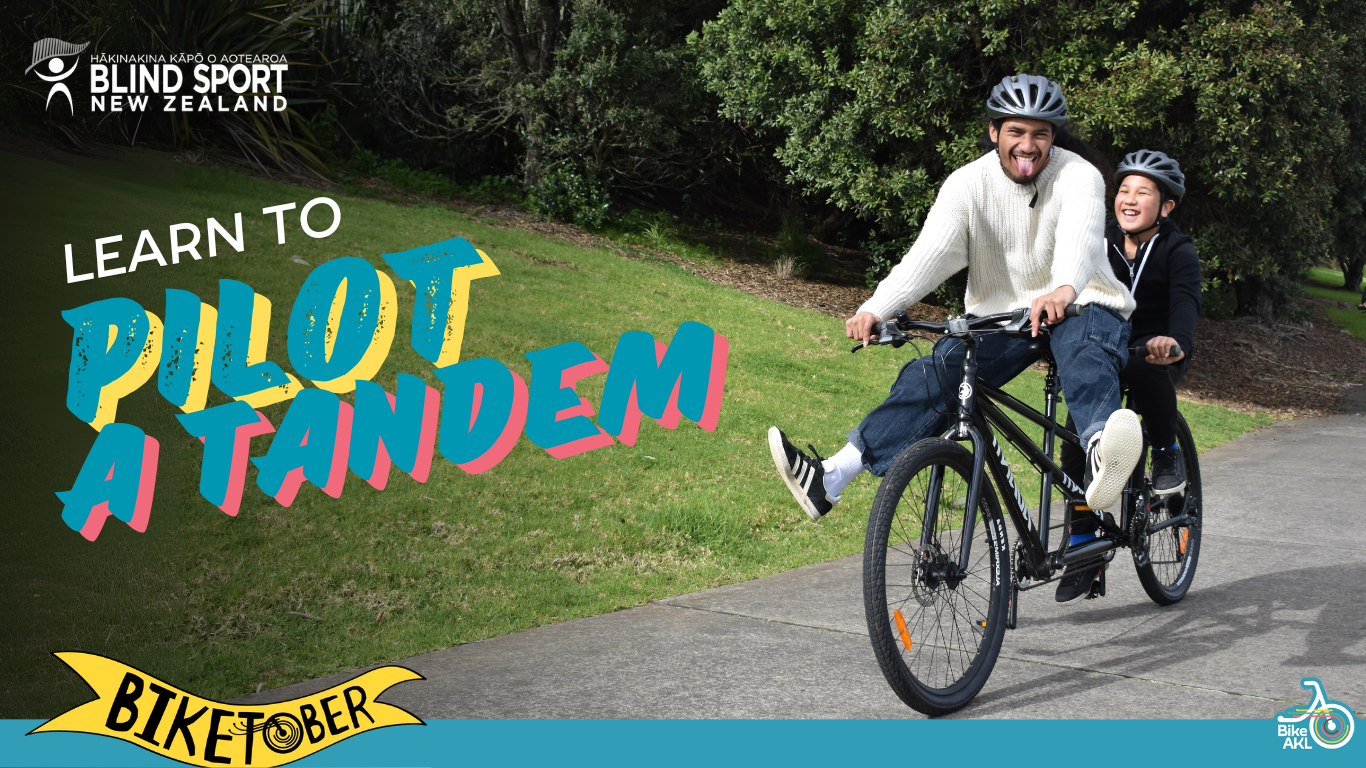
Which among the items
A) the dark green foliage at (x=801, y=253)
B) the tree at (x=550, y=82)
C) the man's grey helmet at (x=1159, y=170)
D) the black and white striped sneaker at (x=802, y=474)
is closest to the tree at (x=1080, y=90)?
the tree at (x=550, y=82)

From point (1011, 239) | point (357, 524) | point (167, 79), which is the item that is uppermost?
point (1011, 239)

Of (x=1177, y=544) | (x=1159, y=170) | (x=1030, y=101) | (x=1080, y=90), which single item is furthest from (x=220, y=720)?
(x=1080, y=90)

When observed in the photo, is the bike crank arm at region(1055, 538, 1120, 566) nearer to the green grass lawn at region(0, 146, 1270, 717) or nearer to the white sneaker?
the white sneaker

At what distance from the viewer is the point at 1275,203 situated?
14.6 meters

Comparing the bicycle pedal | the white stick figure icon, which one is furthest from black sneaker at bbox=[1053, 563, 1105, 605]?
the white stick figure icon

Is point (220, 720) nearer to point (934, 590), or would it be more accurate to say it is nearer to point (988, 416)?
point (934, 590)

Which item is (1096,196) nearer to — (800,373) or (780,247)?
(800,373)

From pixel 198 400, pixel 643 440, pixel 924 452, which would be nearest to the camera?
pixel 924 452

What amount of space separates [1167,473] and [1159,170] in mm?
1329

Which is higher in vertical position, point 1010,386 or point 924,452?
point 924,452

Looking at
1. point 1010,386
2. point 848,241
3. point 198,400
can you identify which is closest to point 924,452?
point 198,400

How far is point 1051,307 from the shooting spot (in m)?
3.70

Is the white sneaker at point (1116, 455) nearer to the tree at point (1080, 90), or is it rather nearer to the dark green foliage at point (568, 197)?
the tree at point (1080, 90)

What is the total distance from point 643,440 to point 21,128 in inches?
354
